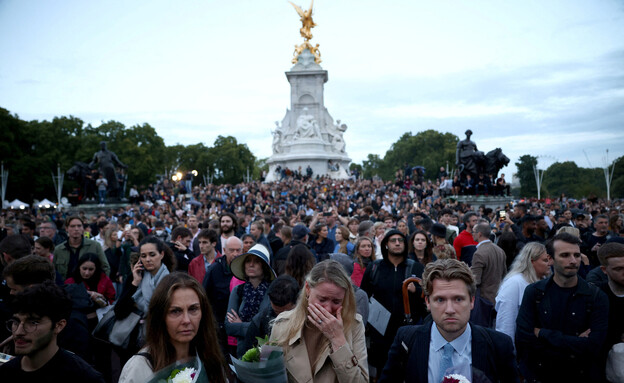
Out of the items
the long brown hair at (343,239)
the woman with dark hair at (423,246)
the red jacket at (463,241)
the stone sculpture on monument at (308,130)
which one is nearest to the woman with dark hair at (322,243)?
the long brown hair at (343,239)

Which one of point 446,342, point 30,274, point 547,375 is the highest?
point 30,274

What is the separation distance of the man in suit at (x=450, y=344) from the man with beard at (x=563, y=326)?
1201 mm

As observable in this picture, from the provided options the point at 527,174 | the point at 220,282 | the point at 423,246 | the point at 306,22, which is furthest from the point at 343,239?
the point at 527,174

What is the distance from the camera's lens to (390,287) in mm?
5234

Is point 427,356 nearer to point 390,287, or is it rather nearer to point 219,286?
point 390,287

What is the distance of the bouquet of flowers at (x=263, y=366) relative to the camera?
2609mm

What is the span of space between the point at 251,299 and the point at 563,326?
8.35ft

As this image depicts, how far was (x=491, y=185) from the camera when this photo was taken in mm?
22406

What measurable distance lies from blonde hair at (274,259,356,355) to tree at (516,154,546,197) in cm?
7188

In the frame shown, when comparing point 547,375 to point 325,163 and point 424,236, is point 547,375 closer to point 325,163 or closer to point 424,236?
point 424,236

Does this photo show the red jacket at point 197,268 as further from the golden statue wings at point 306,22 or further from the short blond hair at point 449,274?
the golden statue wings at point 306,22

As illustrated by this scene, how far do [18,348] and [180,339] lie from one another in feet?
2.76

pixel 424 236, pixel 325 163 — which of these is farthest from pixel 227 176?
pixel 424 236

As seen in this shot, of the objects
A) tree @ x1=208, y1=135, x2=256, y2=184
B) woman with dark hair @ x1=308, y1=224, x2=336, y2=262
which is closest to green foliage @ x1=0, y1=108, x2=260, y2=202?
tree @ x1=208, y1=135, x2=256, y2=184
